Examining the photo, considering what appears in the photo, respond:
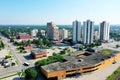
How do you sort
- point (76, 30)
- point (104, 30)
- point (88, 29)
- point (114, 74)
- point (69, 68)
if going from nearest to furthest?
point (69, 68) < point (114, 74) < point (88, 29) < point (76, 30) < point (104, 30)

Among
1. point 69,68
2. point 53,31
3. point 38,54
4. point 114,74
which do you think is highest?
point 53,31

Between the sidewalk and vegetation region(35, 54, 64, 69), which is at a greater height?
vegetation region(35, 54, 64, 69)

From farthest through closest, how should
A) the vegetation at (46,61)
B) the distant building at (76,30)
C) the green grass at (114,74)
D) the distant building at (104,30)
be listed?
the distant building at (104,30) < the distant building at (76,30) < the vegetation at (46,61) < the green grass at (114,74)

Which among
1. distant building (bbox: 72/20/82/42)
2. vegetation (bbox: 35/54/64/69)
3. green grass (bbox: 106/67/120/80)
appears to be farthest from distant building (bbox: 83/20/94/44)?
green grass (bbox: 106/67/120/80)

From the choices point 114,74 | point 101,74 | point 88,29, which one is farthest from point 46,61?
point 88,29

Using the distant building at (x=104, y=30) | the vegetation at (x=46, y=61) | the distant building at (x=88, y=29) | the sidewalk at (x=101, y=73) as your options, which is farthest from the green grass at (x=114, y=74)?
the distant building at (x=104, y=30)

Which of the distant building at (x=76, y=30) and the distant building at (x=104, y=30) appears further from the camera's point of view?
the distant building at (x=104, y=30)

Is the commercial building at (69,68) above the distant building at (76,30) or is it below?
below

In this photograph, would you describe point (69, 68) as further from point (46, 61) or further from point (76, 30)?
point (76, 30)

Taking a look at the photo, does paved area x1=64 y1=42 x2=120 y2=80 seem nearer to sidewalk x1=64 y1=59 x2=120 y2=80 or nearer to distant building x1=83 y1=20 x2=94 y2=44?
sidewalk x1=64 y1=59 x2=120 y2=80

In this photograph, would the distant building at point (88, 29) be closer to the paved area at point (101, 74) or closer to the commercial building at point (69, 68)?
the commercial building at point (69, 68)

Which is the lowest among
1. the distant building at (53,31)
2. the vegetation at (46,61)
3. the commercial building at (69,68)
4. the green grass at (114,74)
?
the green grass at (114,74)

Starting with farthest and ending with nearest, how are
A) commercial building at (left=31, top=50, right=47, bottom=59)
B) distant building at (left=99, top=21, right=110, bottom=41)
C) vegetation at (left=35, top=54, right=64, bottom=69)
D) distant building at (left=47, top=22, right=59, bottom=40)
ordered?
1. distant building at (left=47, top=22, right=59, bottom=40)
2. distant building at (left=99, top=21, right=110, bottom=41)
3. commercial building at (left=31, top=50, right=47, bottom=59)
4. vegetation at (left=35, top=54, right=64, bottom=69)
